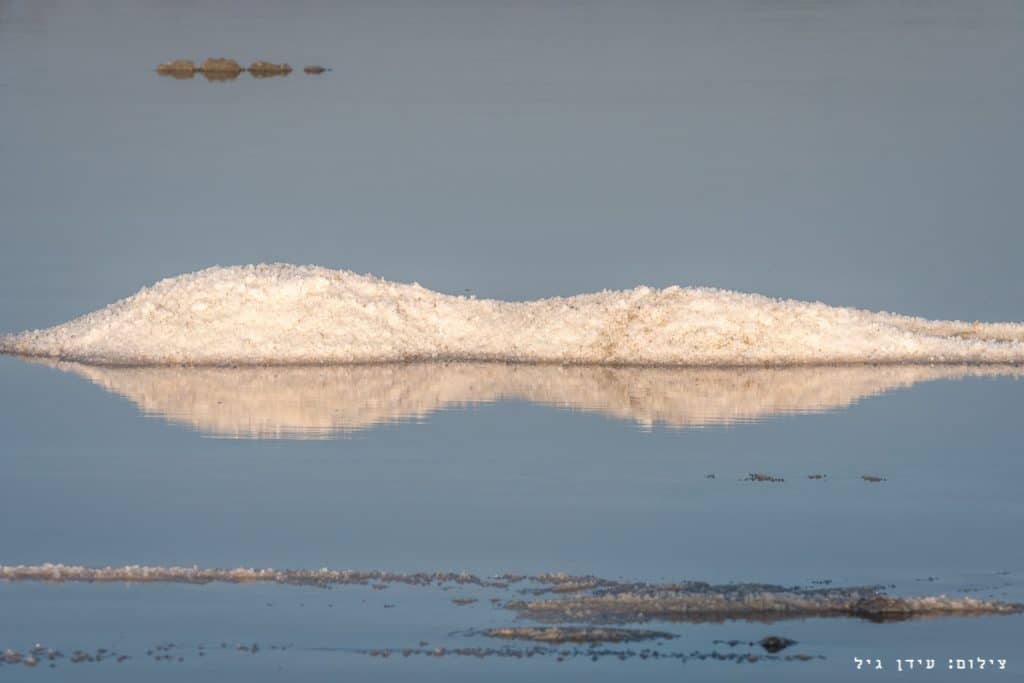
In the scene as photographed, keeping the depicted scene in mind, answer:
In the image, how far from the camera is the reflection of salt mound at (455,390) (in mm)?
19031

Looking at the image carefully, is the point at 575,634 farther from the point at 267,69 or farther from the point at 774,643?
the point at 267,69

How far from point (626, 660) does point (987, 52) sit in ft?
139

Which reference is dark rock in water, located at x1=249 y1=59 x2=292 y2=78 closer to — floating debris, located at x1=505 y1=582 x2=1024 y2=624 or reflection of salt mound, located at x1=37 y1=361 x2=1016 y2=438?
reflection of salt mound, located at x1=37 y1=361 x2=1016 y2=438

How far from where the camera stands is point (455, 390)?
20172mm

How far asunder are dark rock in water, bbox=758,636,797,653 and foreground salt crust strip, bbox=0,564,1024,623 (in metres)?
0.39

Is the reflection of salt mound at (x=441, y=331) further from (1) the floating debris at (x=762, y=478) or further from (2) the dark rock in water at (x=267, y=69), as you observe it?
(2) the dark rock in water at (x=267, y=69)

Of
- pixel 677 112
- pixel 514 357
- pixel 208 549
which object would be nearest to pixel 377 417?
pixel 514 357

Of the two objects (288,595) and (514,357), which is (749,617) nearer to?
(288,595)

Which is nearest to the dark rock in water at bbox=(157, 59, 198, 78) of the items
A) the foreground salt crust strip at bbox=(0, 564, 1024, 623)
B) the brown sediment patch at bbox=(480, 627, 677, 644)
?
the foreground salt crust strip at bbox=(0, 564, 1024, 623)

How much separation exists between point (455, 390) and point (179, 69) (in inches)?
1301

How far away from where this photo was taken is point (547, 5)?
71312 mm

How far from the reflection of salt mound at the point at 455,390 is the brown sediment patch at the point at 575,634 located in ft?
19.6

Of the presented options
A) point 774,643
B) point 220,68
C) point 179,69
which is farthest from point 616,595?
point 179,69

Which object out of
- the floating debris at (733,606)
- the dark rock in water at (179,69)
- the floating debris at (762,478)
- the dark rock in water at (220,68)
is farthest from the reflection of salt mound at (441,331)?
the dark rock in water at (179,69)
